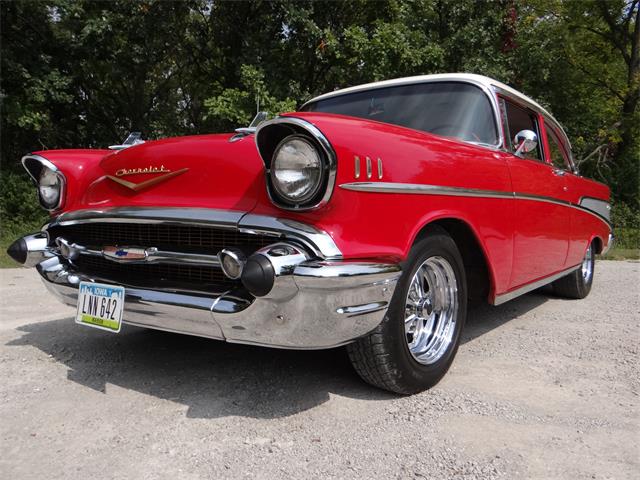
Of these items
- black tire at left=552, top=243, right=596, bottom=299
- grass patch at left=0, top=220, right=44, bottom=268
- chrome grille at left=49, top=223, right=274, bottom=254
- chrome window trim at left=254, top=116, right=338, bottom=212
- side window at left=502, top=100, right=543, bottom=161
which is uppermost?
side window at left=502, top=100, right=543, bottom=161

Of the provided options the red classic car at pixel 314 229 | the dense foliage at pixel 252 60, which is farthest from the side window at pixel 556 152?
the dense foliage at pixel 252 60

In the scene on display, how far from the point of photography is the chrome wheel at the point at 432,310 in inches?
91.5

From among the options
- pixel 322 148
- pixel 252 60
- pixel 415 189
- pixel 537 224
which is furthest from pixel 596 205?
pixel 252 60

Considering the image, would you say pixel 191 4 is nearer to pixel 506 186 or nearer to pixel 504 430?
pixel 506 186

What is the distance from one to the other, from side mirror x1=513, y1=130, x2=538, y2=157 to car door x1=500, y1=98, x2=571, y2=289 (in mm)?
34

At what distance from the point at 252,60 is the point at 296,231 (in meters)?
9.35

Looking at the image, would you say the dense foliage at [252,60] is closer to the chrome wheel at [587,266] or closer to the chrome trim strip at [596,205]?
the chrome trim strip at [596,205]

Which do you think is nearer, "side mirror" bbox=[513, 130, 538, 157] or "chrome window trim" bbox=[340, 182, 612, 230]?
"chrome window trim" bbox=[340, 182, 612, 230]

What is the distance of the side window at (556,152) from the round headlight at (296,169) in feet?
8.85

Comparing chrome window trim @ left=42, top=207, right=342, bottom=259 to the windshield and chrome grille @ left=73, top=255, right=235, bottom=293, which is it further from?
the windshield

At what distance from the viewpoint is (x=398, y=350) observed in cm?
205

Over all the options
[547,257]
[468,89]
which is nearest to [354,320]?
[468,89]

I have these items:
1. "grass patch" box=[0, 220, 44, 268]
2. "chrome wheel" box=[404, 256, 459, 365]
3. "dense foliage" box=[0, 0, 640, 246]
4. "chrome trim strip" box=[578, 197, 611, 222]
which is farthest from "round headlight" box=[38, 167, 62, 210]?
"grass patch" box=[0, 220, 44, 268]

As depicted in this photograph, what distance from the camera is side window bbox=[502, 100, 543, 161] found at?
304 cm
